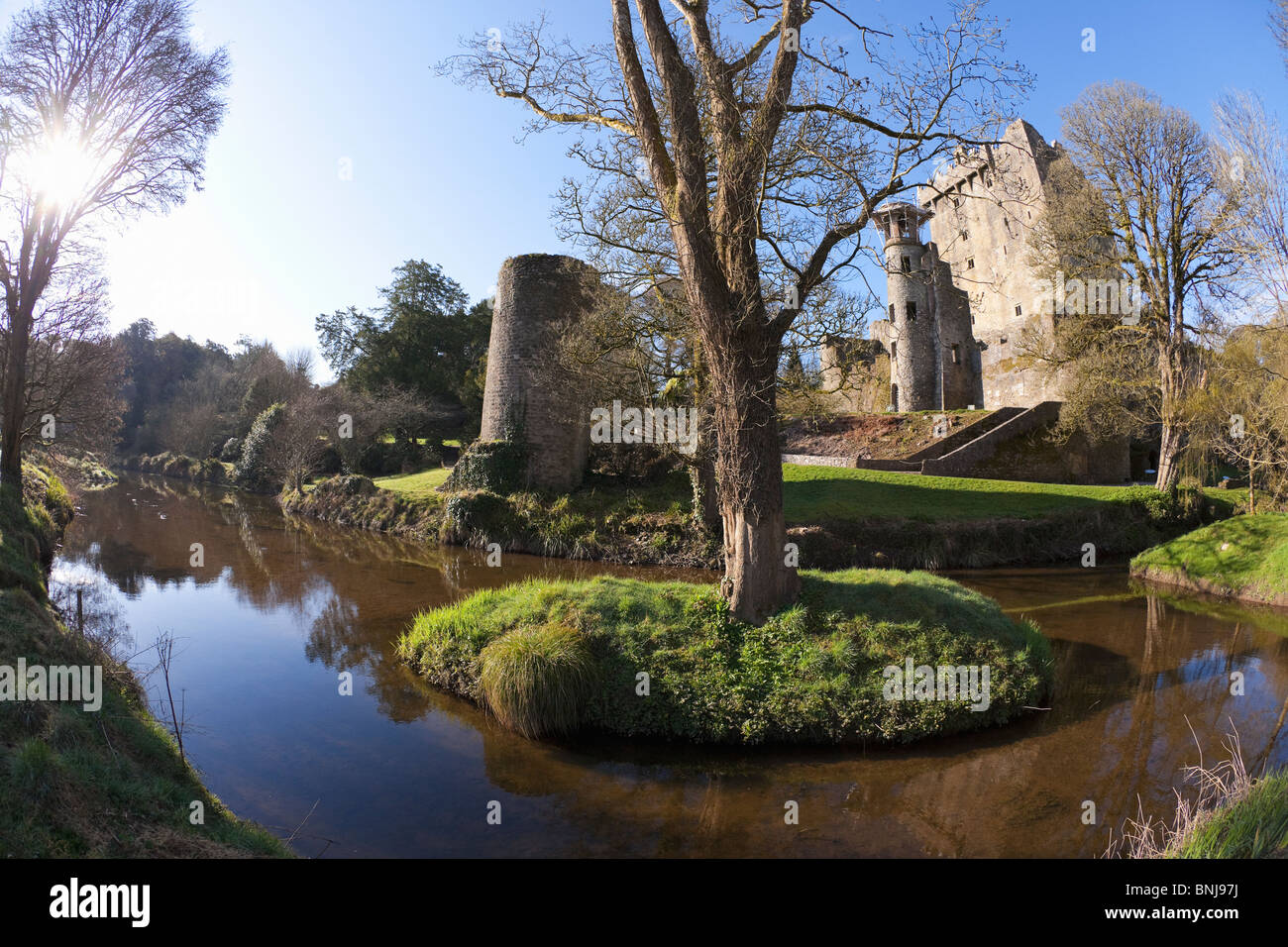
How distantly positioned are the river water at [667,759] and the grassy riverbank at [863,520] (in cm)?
512

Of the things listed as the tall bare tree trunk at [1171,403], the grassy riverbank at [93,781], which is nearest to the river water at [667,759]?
the grassy riverbank at [93,781]

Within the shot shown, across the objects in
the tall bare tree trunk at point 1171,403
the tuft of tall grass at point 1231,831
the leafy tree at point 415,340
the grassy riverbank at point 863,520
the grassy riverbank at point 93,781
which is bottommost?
the tuft of tall grass at point 1231,831

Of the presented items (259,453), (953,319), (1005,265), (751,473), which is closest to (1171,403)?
(751,473)

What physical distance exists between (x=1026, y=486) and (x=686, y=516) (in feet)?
34.8

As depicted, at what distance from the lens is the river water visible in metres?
5.43

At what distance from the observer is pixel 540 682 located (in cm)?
739

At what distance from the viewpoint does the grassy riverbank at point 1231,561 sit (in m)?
13.7

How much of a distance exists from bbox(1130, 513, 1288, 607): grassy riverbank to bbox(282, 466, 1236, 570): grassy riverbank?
7.71 feet

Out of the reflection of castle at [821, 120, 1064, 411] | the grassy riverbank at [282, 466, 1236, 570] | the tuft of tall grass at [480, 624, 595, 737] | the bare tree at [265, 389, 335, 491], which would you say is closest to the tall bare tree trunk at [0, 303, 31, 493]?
the grassy riverbank at [282, 466, 1236, 570]

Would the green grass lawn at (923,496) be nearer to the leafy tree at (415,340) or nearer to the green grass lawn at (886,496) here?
the green grass lawn at (886,496)

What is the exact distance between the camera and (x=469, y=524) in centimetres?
2033

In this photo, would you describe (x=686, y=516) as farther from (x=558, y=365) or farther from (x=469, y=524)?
(x=469, y=524)

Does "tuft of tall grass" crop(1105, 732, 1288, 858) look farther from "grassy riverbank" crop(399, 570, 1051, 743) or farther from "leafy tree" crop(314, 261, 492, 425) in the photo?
"leafy tree" crop(314, 261, 492, 425)

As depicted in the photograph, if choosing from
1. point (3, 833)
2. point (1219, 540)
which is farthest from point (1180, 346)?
point (3, 833)
